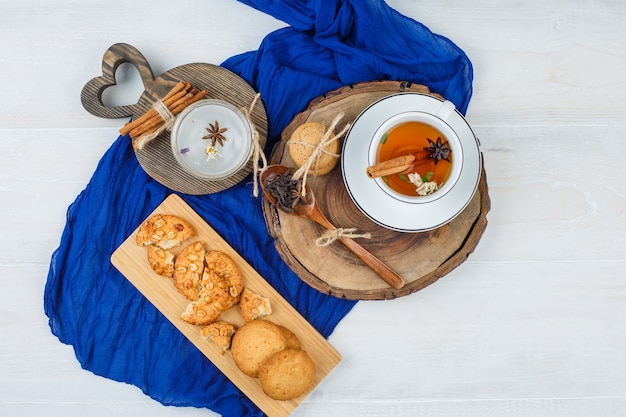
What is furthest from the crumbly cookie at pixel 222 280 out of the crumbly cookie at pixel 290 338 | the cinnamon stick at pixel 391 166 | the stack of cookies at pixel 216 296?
the cinnamon stick at pixel 391 166

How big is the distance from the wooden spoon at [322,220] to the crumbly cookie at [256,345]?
25 cm

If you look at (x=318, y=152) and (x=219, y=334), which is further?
(x=219, y=334)

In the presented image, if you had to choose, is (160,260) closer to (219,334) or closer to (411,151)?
(219,334)

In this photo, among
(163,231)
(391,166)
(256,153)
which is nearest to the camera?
(391,166)

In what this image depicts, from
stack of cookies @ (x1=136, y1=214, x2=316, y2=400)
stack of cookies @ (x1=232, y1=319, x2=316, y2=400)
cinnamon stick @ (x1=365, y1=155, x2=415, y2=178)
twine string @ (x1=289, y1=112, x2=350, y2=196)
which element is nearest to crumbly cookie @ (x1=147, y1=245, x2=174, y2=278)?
stack of cookies @ (x1=136, y1=214, x2=316, y2=400)

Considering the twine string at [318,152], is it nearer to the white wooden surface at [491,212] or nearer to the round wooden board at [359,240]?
the round wooden board at [359,240]

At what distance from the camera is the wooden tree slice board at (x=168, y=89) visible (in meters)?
1.28

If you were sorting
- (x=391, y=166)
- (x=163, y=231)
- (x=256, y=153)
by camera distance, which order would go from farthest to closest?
(x=163, y=231)
(x=256, y=153)
(x=391, y=166)

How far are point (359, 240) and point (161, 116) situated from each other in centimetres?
50

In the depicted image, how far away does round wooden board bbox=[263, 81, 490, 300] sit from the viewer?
1212 mm

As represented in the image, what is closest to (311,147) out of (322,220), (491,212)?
(322,220)

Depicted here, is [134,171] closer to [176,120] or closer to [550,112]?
[176,120]

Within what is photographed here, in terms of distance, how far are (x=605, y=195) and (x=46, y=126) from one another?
136 centimetres

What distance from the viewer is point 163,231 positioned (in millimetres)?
1272
